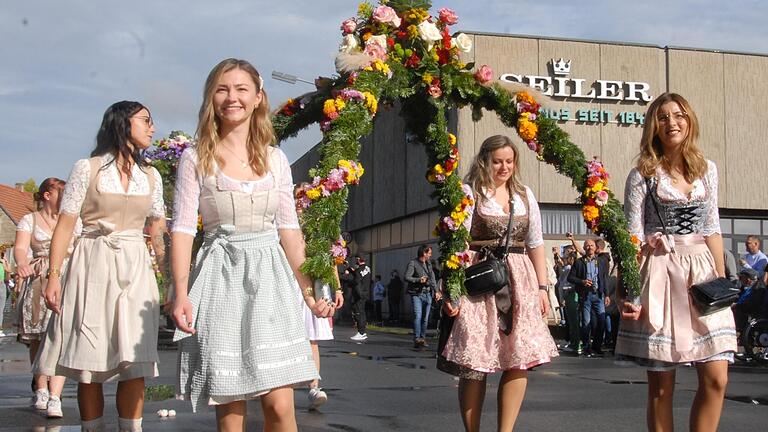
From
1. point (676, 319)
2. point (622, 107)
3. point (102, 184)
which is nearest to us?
point (676, 319)

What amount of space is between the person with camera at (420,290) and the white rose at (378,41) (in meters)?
11.6

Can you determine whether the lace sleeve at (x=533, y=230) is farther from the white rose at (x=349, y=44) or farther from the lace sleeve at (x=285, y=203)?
the lace sleeve at (x=285, y=203)

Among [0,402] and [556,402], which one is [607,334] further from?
[0,402]

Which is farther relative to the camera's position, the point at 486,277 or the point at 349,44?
the point at 349,44

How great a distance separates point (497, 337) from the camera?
6.07 metres

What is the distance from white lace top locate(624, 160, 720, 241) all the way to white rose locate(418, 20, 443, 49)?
226 cm

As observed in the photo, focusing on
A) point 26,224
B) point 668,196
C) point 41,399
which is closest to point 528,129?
point 668,196

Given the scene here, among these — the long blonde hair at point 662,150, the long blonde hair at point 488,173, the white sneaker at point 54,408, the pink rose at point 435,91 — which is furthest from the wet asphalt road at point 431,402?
the pink rose at point 435,91

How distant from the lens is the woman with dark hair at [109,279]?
18.5 ft

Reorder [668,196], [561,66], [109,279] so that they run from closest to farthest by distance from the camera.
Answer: [668,196], [109,279], [561,66]

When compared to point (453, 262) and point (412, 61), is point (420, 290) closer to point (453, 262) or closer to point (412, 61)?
point (412, 61)

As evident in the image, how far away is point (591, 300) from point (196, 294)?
12.4 m

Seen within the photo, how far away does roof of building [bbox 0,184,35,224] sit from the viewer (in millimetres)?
81125

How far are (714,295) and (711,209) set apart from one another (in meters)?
0.58
